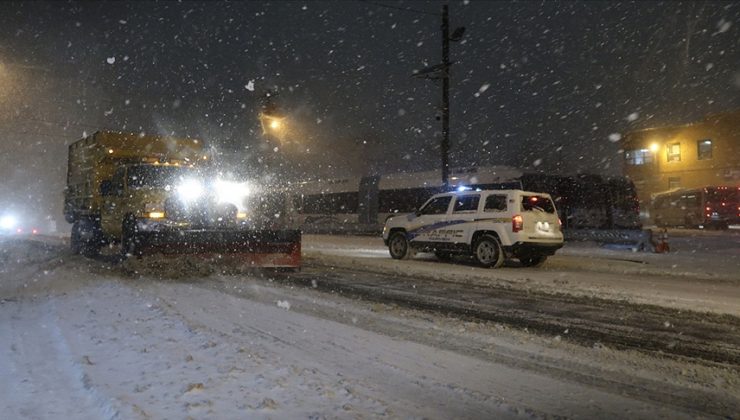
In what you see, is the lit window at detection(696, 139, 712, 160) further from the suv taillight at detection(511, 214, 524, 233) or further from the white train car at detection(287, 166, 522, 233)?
the suv taillight at detection(511, 214, 524, 233)

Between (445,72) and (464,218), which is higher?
(445,72)

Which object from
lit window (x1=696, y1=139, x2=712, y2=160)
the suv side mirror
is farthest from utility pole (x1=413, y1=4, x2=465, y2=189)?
lit window (x1=696, y1=139, x2=712, y2=160)

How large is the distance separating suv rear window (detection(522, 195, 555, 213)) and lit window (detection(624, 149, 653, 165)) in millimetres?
42671

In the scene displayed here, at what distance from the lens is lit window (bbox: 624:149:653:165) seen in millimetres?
50875

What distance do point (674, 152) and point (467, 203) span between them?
42420 mm

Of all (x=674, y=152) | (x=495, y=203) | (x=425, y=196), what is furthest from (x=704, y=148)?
(x=495, y=203)

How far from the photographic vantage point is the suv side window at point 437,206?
14.6 metres

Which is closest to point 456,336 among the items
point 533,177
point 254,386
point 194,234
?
point 254,386

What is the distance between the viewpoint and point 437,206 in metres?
14.9

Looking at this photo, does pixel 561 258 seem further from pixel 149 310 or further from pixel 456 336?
pixel 149 310

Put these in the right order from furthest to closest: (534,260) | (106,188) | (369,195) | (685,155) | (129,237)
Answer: (685,155), (369,195), (106,188), (534,260), (129,237)

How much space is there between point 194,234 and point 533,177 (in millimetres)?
18808

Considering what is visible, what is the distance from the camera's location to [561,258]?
16562 millimetres

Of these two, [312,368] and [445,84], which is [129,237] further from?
[445,84]
